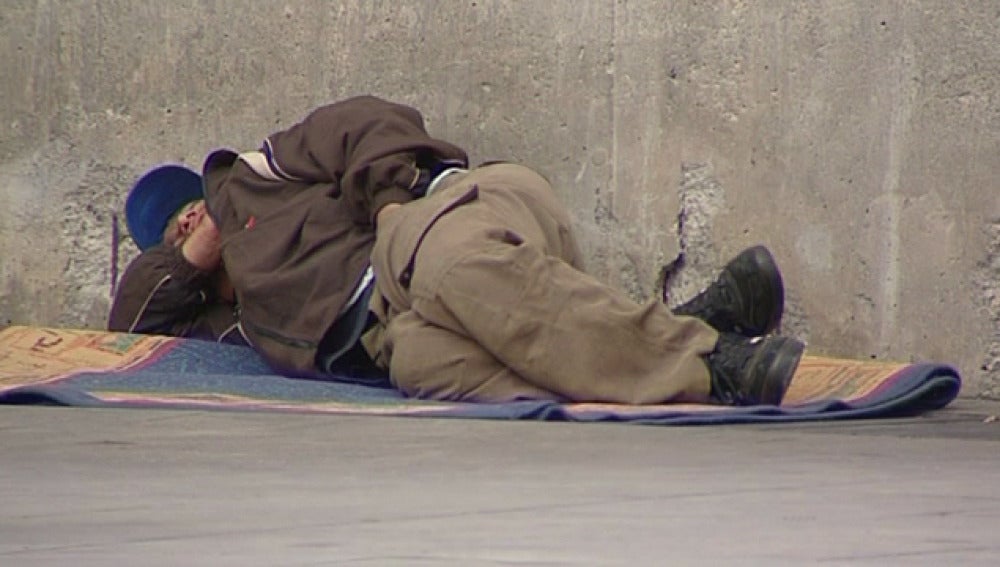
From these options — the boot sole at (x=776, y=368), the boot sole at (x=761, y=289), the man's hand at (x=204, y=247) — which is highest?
the boot sole at (x=761, y=289)

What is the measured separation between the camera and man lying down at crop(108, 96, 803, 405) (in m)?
4.80

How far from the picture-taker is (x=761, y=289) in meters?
5.00

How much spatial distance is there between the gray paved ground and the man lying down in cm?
40

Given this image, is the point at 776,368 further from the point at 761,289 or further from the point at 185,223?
the point at 185,223

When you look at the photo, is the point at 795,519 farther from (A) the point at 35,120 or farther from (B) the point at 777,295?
(A) the point at 35,120

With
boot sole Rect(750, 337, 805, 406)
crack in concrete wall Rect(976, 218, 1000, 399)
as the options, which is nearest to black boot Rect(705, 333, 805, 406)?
boot sole Rect(750, 337, 805, 406)

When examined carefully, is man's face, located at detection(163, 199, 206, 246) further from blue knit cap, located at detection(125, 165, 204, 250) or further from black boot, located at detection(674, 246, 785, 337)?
black boot, located at detection(674, 246, 785, 337)

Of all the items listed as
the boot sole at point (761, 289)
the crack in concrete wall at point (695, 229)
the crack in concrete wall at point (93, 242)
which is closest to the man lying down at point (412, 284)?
the boot sole at point (761, 289)

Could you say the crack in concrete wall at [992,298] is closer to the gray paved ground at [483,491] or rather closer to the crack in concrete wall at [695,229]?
the gray paved ground at [483,491]

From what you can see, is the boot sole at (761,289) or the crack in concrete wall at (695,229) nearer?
the boot sole at (761,289)

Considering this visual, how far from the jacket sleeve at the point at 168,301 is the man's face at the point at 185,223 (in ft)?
0.20

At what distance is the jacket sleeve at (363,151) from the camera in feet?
17.6

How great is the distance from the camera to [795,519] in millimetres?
2797

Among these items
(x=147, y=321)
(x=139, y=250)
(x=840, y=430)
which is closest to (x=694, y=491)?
(x=840, y=430)
